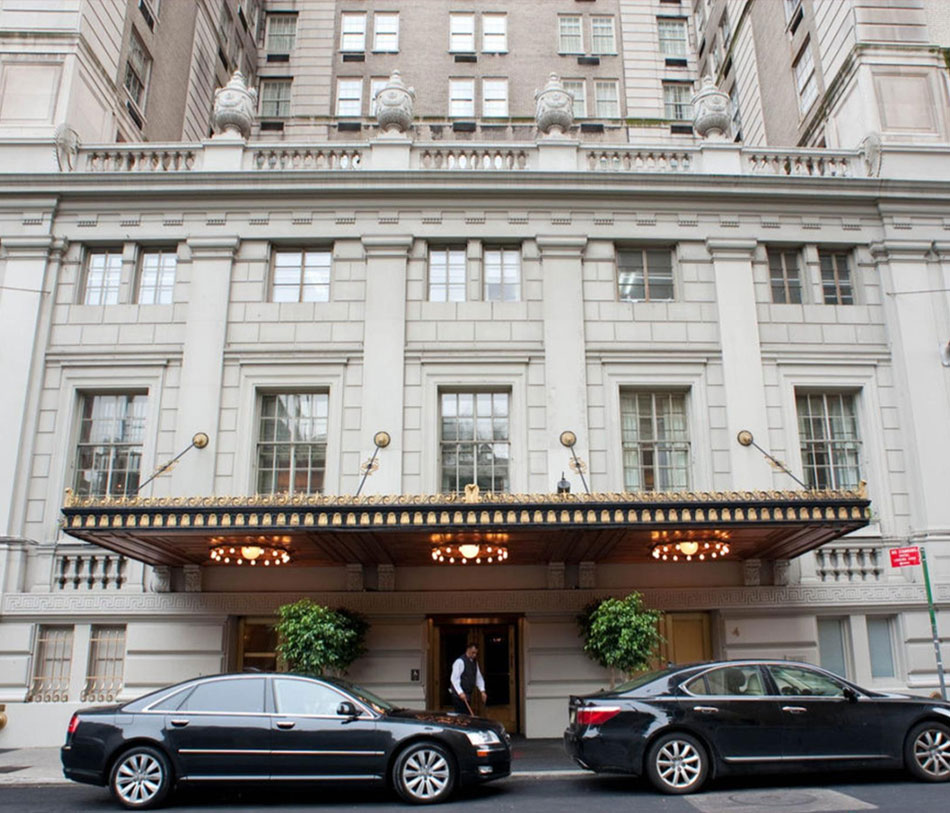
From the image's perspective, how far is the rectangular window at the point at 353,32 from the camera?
29.4 meters

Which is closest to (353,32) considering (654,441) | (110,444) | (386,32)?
(386,32)

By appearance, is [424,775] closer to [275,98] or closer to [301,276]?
[301,276]

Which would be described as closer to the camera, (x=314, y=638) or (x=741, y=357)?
(x=314, y=638)

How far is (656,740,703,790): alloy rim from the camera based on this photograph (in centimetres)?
954

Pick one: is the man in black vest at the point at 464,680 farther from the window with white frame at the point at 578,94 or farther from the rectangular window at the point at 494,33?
the rectangular window at the point at 494,33

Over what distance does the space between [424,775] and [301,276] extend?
1139 cm

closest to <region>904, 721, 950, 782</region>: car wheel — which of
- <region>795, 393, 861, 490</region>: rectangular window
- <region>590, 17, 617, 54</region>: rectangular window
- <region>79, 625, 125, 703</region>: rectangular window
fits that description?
<region>795, 393, 861, 490</region>: rectangular window

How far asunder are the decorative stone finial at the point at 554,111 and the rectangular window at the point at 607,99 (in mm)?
10298

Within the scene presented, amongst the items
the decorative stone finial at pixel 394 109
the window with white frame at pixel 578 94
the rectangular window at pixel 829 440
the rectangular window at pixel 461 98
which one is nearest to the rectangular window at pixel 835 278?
the rectangular window at pixel 829 440

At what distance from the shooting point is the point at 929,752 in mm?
9906

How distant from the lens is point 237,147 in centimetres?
1802

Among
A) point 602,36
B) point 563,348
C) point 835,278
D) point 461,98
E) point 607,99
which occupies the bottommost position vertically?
point 563,348

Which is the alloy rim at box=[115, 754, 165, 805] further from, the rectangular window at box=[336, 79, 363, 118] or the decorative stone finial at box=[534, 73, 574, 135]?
the rectangular window at box=[336, 79, 363, 118]

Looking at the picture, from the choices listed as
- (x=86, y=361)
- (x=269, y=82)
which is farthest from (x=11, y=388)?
(x=269, y=82)
